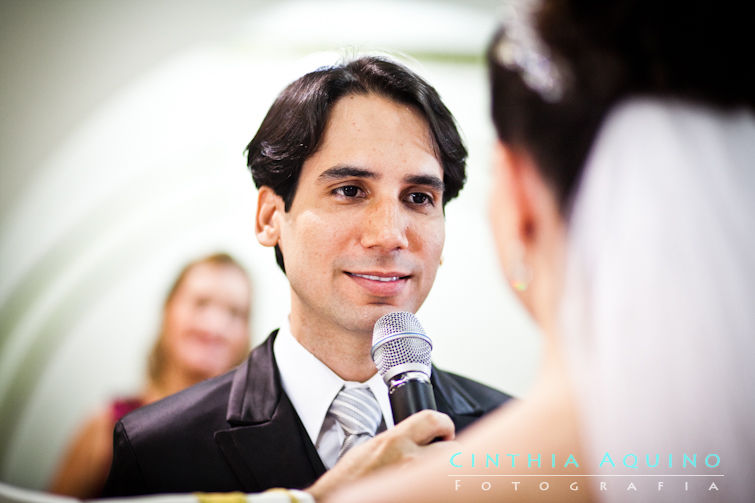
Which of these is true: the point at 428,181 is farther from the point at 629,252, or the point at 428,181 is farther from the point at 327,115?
the point at 629,252

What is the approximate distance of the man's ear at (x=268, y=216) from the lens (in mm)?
1500

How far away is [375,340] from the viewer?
1262mm

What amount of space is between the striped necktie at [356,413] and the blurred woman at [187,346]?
12.5 inches

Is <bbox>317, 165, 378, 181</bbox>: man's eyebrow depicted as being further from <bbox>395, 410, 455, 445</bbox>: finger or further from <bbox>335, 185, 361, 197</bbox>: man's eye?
<bbox>395, 410, 455, 445</bbox>: finger

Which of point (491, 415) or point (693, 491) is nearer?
point (693, 491)

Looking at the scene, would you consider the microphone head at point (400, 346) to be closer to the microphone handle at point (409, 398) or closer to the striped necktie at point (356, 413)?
the microphone handle at point (409, 398)

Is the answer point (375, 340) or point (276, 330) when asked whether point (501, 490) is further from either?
point (276, 330)

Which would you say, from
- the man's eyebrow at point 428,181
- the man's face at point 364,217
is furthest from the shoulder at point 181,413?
the man's eyebrow at point 428,181

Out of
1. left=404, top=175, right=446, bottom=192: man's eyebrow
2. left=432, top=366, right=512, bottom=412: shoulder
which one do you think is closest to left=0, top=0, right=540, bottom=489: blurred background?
left=432, top=366, right=512, bottom=412: shoulder

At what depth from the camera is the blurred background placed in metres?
1.59

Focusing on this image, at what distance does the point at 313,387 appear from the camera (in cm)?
142

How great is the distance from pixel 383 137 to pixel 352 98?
0.36 ft

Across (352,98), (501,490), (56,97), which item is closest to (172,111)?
(56,97)

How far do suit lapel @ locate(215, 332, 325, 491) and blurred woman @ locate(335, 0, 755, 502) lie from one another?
383 millimetres
